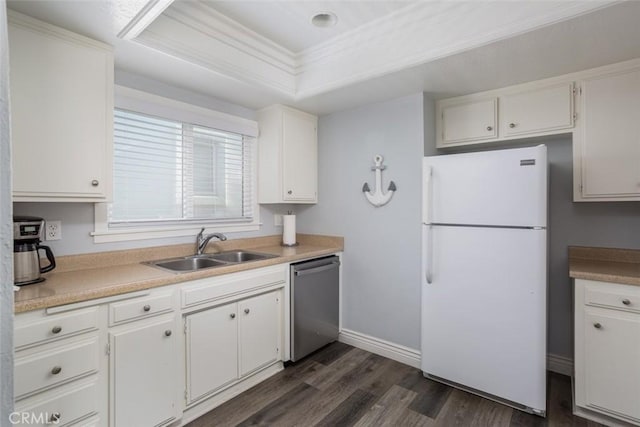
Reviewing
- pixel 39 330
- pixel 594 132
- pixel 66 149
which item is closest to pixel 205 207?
pixel 66 149

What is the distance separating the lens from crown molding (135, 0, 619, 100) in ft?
5.33

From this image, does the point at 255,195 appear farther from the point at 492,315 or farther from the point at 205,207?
the point at 492,315

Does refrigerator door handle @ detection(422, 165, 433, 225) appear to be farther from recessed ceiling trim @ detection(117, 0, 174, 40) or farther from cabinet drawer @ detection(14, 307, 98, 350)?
cabinet drawer @ detection(14, 307, 98, 350)

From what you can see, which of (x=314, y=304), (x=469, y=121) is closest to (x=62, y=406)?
(x=314, y=304)

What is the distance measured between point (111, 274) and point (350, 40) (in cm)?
215

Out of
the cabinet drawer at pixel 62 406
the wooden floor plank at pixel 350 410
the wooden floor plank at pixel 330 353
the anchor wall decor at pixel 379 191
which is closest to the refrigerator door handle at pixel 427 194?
the anchor wall decor at pixel 379 191

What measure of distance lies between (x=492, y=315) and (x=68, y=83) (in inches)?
109

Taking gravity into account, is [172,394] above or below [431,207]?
below

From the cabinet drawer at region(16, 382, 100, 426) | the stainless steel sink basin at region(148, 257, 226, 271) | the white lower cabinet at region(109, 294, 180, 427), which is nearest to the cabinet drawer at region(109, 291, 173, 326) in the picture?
the white lower cabinet at region(109, 294, 180, 427)

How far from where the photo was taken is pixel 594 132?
2.03m

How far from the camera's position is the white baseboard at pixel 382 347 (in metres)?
2.48

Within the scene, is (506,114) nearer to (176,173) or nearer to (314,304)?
(314,304)

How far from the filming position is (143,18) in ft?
4.96

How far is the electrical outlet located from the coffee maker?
264 millimetres
